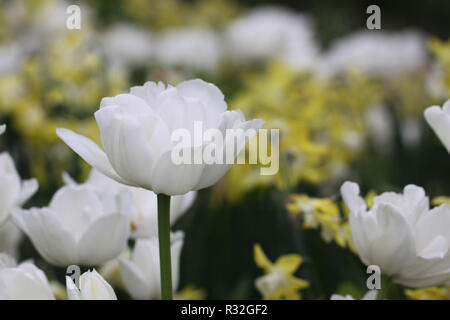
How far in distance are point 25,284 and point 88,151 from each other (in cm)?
9

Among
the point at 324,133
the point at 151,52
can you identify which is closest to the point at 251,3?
the point at 151,52

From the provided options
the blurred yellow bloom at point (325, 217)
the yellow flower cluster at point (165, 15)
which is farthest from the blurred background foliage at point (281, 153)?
the yellow flower cluster at point (165, 15)

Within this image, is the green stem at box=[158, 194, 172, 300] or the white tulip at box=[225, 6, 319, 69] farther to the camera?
the white tulip at box=[225, 6, 319, 69]

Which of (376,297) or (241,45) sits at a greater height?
(241,45)

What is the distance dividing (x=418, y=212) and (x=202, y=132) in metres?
0.15

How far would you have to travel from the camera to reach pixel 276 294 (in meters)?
0.51

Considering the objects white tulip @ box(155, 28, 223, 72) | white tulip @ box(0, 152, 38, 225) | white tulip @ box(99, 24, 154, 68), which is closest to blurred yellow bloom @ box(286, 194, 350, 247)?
white tulip @ box(0, 152, 38, 225)

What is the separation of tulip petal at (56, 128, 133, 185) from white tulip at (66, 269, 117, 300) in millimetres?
58

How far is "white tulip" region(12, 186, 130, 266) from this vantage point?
448 mm

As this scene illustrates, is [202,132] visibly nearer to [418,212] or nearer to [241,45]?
[418,212]

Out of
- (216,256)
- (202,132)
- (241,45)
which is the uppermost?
(241,45)

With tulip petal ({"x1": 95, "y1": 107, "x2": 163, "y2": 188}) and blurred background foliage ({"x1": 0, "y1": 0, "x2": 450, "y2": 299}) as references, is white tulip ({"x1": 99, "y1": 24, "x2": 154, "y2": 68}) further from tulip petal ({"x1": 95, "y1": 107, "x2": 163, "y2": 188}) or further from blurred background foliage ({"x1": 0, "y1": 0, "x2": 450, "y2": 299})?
tulip petal ({"x1": 95, "y1": 107, "x2": 163, "y2": 188})

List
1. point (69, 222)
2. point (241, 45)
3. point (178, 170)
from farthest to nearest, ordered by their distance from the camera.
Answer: point (241, 45) → point (69, 222) → point (178, 170)

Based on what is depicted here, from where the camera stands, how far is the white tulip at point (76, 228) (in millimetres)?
448
